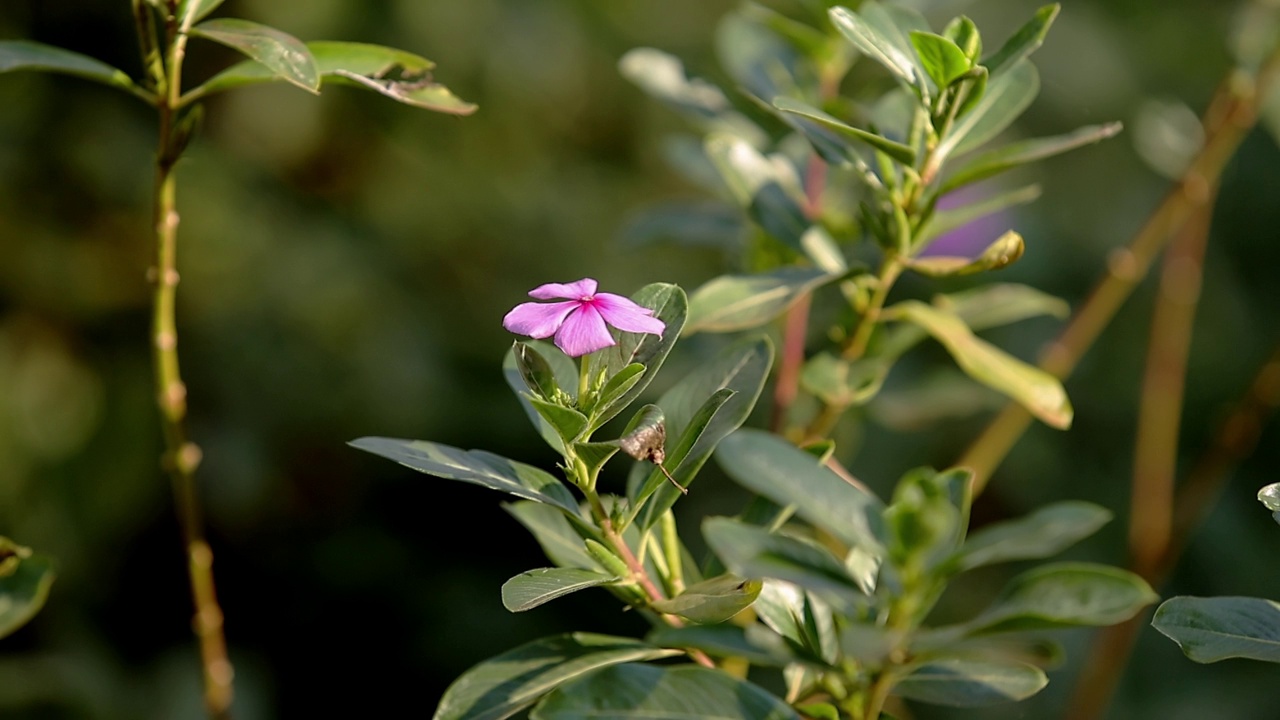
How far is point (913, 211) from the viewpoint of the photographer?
0.67m

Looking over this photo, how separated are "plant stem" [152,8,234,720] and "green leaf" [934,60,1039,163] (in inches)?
16.4

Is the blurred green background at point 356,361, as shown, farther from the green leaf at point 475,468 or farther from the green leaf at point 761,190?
the green leaf at point 475,468

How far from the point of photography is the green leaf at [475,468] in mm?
476

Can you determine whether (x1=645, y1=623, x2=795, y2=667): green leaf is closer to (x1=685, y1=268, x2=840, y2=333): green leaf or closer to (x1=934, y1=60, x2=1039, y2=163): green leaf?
(x1=685, y1=268, x2=840, y2=333): green leaf

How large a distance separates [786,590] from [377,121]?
1388 millimetres

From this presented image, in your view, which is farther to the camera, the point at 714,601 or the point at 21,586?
the point at 21,586

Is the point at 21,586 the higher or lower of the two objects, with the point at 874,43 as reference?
lower

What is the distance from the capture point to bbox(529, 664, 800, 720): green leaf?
0.48 metres

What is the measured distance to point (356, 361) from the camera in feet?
5.54

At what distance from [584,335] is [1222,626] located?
0.30 metres

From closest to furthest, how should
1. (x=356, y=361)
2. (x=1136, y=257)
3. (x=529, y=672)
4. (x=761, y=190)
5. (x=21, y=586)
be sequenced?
1. (x=529, y=672)
2. (x=21, y=586)
3. (x=761, y=190)
4. (x=1136, y=257)
5. (x=356, y=361)

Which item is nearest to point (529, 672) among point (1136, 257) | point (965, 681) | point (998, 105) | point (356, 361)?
point (965, 681)

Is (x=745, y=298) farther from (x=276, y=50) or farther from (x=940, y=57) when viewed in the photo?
(x=276, y=50)

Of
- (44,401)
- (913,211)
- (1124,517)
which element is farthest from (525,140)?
(913,211)
